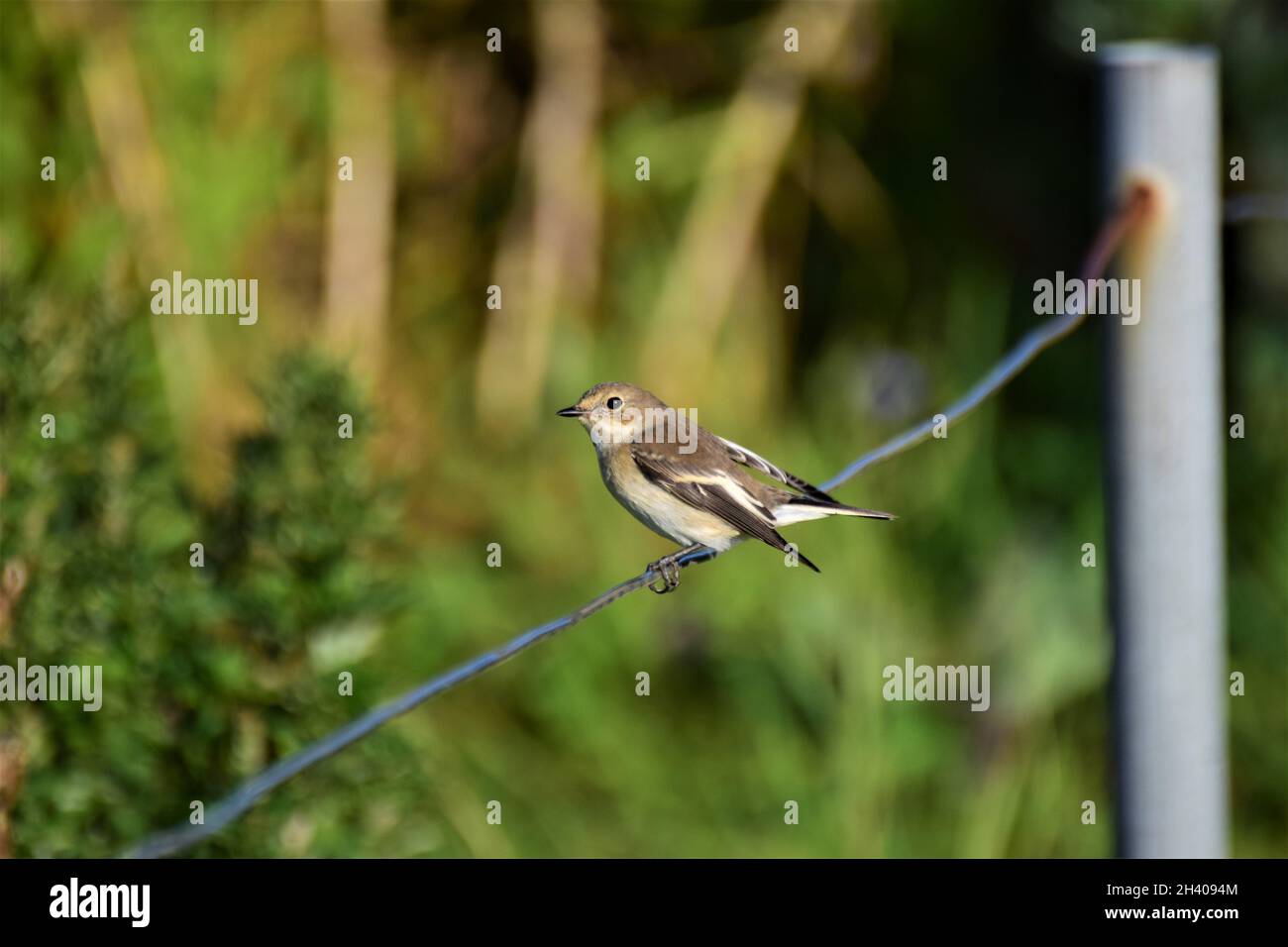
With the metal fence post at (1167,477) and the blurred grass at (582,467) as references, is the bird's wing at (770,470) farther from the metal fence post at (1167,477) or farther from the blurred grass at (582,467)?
the metal fence post at (1167,477)

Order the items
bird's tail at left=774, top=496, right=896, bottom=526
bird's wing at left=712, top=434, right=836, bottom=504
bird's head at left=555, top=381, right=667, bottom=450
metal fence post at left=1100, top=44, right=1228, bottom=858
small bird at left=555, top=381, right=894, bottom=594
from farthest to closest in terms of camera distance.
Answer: bird's head at left=555, top=381, right=667, bottom=450
bird's tail at left=774, top=496, right=896, bottom=526
small bird at left=555, top=381, right=894, bottom=594
bird's wing at left=712, top=434, right=836, bottom=504
metal fence post at left=1100, top=44, right=1228, bottom=858

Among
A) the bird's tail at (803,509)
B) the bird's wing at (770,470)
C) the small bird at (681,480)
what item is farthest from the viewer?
the bird's tail at (803,509)

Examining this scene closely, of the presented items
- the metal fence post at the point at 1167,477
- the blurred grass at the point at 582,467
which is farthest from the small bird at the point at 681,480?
the metal fence post at the point at 1167,477

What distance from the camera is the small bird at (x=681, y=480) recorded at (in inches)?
168

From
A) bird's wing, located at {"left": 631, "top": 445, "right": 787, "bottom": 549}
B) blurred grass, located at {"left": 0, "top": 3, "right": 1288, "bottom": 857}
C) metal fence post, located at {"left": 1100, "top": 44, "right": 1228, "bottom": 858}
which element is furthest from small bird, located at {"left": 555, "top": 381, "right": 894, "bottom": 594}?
metal fence post, located at {"left": 1100, "top": 44, "right": 1228, "bottom": 858}

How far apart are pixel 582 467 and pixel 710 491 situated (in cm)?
230

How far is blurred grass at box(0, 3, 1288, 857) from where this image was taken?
13.6ft

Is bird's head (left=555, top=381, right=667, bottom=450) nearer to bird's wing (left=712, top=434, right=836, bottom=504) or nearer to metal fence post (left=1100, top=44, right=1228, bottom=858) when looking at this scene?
bird's wing (left=712, top=434, right=836, bottom=504)

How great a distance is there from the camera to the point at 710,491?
14.1 ft

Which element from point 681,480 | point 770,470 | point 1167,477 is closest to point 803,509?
point 770,470

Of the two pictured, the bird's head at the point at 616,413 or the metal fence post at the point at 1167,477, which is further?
the bird's head at the point at 616,413

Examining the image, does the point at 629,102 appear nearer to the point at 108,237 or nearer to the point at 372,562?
the point at 108,237

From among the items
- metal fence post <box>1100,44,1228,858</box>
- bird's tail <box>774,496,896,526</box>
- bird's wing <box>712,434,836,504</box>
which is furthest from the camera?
bird's tail <box>774,496,896,526</box>

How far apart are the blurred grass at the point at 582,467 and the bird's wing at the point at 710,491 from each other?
0.70 metres
